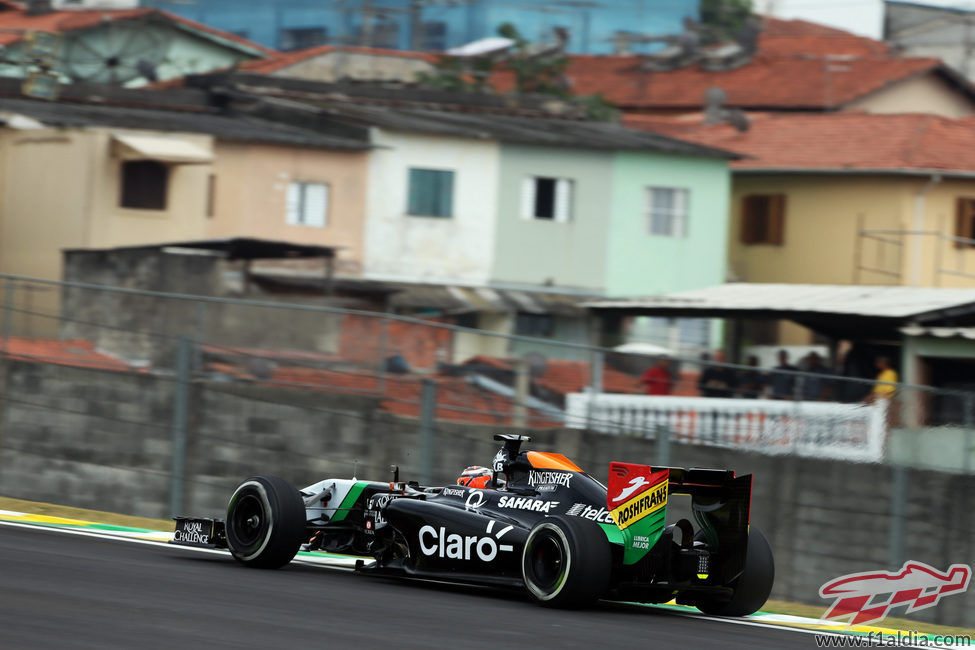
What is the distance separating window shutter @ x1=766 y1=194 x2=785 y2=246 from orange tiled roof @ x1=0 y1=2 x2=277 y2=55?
19873 millimetres

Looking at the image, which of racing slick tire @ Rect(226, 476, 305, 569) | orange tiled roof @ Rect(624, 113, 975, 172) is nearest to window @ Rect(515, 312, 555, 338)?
orange tiled roof @ Rect(624, 113, 975, 172)

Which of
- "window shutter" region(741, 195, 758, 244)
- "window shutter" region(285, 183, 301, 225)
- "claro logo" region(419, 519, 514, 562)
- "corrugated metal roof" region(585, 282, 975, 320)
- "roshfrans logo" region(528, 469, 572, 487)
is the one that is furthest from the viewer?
"window shutter" region(741, 195, 758, 244)

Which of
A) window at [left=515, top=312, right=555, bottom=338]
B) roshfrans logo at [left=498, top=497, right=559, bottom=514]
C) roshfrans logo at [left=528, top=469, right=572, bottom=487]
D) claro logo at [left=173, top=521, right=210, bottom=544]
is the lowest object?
claro logo at [left=173, top=521, right=210, bottom=544]

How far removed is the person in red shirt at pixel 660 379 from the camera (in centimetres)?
1614

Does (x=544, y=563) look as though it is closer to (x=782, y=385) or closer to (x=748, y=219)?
(x=782, y=385)

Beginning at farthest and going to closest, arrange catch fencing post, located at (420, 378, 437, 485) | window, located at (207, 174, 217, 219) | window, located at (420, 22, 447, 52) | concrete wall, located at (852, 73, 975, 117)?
window, located at (420, 22, 447, 52), concrete wall, located at (852, 73, 975, 117), window, located at (207, 174, 217, 219), catch fencing post, located at (420, 378, 437, 485)

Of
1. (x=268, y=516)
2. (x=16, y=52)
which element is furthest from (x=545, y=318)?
(x=268, y=516)

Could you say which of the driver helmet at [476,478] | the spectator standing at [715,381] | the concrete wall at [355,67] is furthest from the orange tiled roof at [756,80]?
the driver helmet at [476,478]

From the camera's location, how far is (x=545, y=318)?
3628 centimetres

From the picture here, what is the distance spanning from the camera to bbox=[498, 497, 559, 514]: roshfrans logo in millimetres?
9656

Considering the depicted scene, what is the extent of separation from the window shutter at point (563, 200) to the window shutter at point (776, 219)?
5.78 meters

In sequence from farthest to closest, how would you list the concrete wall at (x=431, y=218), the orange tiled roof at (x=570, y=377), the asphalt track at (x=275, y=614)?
the concrete wall at (x=431, y=218) < the orange tiled roof at (x=570, y=377) < the asphalt track at (x=275, y=614)

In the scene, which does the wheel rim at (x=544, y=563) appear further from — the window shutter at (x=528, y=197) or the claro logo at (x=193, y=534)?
the window shutter at (x=528, y=197)

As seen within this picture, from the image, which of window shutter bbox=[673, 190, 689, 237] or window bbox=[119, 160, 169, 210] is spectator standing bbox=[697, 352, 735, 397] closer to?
window bbox=[119, 160, 169, 210]
